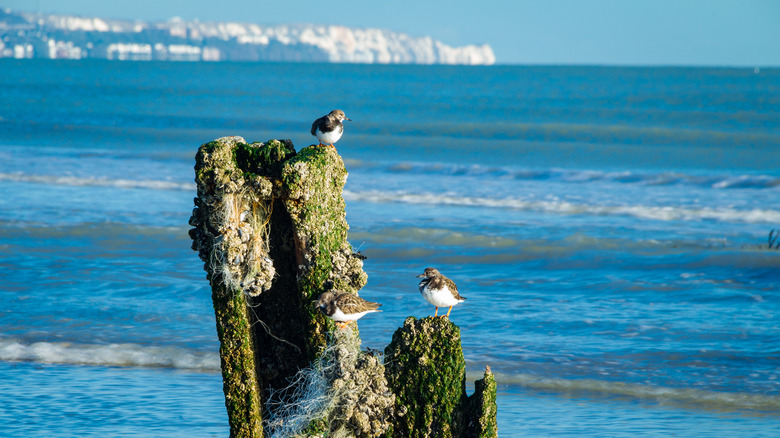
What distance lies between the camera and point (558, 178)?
30594mm

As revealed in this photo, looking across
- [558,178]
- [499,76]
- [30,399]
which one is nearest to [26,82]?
[499,76]

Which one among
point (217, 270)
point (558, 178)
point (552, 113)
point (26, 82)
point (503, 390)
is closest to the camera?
point (217, 270)

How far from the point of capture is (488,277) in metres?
14.6

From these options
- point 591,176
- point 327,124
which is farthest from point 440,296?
point 591,176

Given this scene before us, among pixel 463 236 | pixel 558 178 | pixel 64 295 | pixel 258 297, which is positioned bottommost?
pixel 258 297

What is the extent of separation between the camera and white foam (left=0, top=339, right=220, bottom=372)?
996 centimetres

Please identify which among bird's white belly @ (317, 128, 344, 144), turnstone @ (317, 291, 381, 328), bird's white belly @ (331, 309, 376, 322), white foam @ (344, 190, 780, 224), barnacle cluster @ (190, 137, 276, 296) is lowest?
bird's white belly @ (331, 309, 376, 322)

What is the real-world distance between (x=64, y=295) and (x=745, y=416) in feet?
30.5

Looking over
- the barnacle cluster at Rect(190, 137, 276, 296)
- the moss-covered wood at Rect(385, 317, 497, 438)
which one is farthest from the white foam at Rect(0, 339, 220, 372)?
the moss-covered wood at Rect(385, 317, 497, 438)

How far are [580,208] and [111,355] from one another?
15.4 m

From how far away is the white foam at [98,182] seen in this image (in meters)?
26.6

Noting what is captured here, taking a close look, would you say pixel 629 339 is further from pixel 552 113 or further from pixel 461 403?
pixel 552 113

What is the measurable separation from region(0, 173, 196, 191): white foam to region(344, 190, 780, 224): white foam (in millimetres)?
5628

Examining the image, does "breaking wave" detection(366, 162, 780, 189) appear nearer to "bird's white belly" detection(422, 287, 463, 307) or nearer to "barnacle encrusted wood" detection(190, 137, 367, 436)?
"bird's white belly" detection(422, 287, 463, 307)
